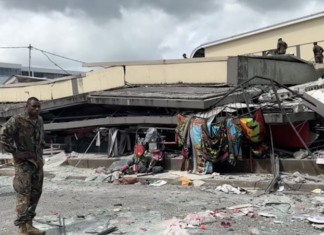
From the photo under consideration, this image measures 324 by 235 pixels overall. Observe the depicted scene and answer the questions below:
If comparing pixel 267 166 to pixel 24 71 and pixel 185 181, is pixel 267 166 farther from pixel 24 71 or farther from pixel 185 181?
pixel 24 71

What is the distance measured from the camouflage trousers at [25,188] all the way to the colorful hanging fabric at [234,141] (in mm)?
5456

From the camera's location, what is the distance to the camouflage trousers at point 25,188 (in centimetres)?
487

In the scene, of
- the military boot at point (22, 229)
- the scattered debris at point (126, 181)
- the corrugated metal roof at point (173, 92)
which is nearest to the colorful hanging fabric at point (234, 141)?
the corrugated metal roof at point (173, 92)

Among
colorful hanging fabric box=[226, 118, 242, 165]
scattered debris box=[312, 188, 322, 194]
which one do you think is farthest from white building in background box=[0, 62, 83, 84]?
scattered debris box=[312, 188, 322, 194]

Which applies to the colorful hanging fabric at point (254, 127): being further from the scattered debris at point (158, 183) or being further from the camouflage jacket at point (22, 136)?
the camouflage jacket at point (22, 136)

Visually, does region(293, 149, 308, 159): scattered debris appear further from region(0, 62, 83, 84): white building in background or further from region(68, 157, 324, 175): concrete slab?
region(0, 62, 83, 84): white building in background

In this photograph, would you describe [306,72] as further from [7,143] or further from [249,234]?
[7,143]

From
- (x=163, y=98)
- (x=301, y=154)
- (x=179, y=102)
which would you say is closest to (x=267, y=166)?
(x=301, y=154)

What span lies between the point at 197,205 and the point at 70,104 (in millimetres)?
8420

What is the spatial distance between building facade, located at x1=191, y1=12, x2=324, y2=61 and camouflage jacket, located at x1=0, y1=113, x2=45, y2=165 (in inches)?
738

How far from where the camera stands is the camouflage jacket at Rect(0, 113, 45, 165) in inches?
195

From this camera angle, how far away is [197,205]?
6.76m

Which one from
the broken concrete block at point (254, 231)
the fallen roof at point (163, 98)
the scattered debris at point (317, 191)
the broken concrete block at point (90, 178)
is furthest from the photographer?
the fallen roof at point (163, 98)

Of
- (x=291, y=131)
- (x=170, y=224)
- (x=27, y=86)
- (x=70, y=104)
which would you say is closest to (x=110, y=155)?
(x=70, y=104)
